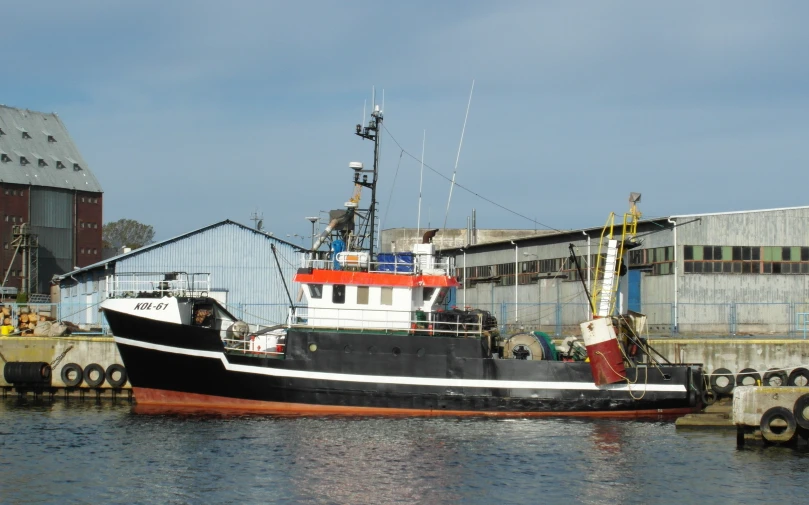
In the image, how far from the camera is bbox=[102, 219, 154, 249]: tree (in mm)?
104875

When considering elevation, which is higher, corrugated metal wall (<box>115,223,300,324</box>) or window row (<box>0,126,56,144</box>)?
window row (<box>0,126,56,144</box>)

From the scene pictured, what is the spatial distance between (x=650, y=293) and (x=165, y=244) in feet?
65.6

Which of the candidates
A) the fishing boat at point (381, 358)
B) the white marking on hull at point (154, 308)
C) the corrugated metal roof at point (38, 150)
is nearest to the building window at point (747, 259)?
the fishing boat at point (381, 358)

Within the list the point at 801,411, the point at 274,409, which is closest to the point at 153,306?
the point at 274,409

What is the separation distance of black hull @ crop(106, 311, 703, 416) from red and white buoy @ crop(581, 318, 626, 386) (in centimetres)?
40

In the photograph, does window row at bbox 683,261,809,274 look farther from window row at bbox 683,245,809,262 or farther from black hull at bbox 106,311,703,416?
black hull at bbox 106,311,703,416

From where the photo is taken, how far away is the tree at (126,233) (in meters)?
105

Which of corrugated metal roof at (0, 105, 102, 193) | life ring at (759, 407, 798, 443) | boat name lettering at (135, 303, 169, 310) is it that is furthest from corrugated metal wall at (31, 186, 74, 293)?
life ring at (759, 407, 798, 443)

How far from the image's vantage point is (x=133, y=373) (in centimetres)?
2525

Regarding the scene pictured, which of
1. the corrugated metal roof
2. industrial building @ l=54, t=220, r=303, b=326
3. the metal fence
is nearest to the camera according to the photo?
the metal fence

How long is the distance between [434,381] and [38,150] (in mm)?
54921

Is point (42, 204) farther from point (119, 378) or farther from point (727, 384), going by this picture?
point (727, 384)

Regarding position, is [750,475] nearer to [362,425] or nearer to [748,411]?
[748,411]

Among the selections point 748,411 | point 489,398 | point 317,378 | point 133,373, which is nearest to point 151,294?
point 133,373
